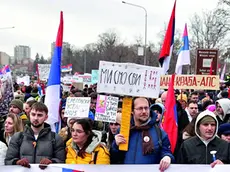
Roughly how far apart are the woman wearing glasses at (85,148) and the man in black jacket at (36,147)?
14 centimetres

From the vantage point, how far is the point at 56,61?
20.0 feet

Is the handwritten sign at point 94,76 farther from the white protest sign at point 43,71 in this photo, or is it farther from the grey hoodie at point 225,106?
the grey hoodie at point 225,106

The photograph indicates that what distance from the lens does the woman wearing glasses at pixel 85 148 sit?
4078 mm

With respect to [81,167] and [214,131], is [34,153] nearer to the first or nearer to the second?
[81,167]

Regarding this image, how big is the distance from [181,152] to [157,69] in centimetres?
91

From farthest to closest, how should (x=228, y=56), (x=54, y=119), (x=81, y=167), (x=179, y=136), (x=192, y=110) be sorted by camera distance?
(x=228, y=56), (x=192, y=110), (x=179, y=136), (x=54, y=119), (x=81, y=167)

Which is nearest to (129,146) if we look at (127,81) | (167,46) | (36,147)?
(127,81)

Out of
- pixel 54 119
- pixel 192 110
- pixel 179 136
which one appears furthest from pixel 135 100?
pixel 192 110

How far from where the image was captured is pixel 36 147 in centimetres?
413

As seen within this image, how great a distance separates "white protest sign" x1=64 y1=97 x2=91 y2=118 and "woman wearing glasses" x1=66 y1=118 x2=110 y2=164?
161 cm

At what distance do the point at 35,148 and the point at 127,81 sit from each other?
116 centimetres

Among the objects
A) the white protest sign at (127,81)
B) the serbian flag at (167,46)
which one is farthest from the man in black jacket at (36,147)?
the serbian flag at (167,46)

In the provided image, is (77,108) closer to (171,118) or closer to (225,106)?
(171,118)

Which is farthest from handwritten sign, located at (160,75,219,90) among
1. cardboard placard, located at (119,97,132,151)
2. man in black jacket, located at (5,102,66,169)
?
man in black jacket, located at (5,102,66,169)
